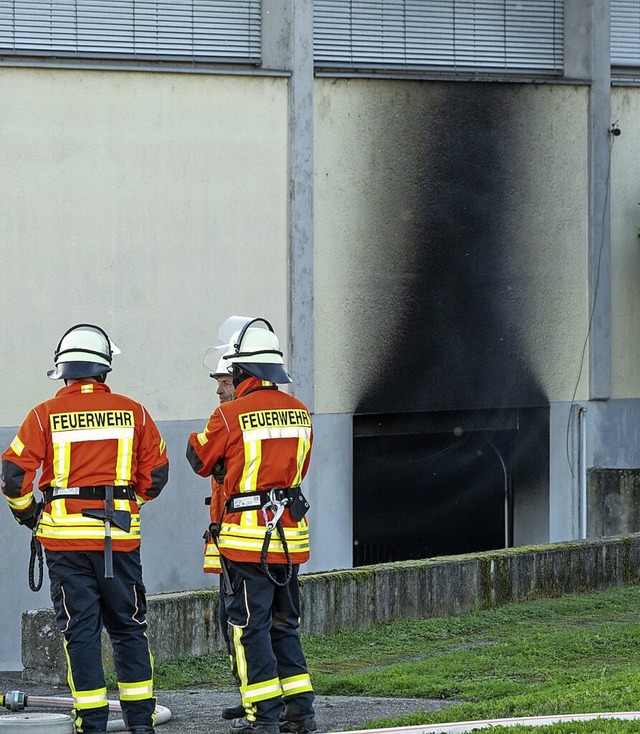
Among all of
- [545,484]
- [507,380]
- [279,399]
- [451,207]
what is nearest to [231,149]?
[451,207]

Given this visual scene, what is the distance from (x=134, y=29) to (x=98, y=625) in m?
8.30

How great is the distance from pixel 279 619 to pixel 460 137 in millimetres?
9042

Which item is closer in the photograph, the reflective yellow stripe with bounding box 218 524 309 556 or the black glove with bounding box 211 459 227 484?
the reflective yellow stripe with bounding box 218 524 309 556

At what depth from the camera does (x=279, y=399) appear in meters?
7.83

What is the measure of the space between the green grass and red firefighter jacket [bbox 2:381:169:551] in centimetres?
174

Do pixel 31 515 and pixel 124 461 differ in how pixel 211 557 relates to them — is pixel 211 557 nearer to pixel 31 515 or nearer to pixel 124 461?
pixel 124 461

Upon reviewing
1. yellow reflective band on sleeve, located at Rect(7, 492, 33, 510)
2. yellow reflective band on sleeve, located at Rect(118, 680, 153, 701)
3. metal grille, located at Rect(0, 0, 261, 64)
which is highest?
metal grille, located at Rect(0, 0, 261, 64)

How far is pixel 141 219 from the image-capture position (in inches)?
558

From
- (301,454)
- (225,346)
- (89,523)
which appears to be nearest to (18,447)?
(89,523)

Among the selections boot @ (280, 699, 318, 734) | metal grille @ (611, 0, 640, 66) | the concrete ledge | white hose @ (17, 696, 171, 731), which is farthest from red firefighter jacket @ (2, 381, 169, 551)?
metal grille @ (611, 0, 640, 66)

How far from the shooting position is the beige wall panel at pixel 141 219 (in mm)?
13664

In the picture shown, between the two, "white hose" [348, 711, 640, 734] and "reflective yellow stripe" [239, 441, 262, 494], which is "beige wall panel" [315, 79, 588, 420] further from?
"white hose" [348, 711, 640, 734]

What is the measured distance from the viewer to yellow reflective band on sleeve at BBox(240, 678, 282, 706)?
7.54 m

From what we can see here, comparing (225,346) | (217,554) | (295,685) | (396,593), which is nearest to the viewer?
(295,685)
